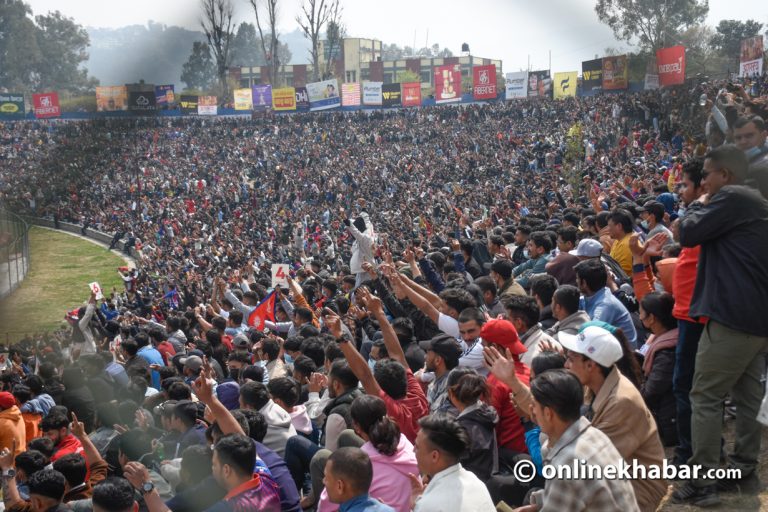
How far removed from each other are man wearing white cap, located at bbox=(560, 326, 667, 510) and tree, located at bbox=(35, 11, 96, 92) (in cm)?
749

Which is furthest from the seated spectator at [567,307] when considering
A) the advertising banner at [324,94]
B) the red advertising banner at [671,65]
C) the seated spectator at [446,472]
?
the advertising banner at [324,94]

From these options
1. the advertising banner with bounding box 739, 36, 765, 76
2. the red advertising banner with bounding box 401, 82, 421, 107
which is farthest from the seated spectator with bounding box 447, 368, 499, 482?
the red advertising banner with bounding box 401, 82, 421, 107

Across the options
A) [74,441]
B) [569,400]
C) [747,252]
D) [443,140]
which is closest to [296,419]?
[74,441]

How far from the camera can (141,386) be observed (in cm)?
709

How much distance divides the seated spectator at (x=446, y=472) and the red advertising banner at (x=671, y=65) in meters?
27.7

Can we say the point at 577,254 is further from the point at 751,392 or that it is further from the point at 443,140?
the point at 443,140

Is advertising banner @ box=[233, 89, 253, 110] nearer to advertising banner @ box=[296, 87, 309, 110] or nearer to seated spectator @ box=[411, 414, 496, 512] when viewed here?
advertising banner @ box=[296, 87, 309, 110]

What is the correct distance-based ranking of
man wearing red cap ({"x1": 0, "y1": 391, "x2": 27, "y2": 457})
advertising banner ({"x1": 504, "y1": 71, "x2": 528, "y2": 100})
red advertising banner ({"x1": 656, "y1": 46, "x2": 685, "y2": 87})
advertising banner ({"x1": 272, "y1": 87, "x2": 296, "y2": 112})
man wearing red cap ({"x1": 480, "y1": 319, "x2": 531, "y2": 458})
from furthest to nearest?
advertising banner ({"x1": 272, "y1": 87, "x2": 296, "y2": 112})
advertising banner ({"x1": 504, "y1": 71, "x2": 528, "y2": 100})
red advertising banner ({"x1": 656, "y1": 46, "x2": 685, "y2": 87})
man wearing red cap ({"x1": 0, "y1": 391, "x2": 27, "y2": 457})
man wearing red cap ({"x1": 480, "y1": 319, "x2": 531, "y2": 458})

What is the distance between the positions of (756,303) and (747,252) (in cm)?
24

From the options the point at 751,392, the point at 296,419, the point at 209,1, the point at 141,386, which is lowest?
the point at 141,386

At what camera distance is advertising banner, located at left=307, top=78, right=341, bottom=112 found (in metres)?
44.8

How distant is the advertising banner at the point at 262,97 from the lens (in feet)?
151

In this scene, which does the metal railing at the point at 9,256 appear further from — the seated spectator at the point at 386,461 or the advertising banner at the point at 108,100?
the advertising banner at the point at 108,100

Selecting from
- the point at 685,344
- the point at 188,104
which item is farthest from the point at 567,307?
the point at 188,104
